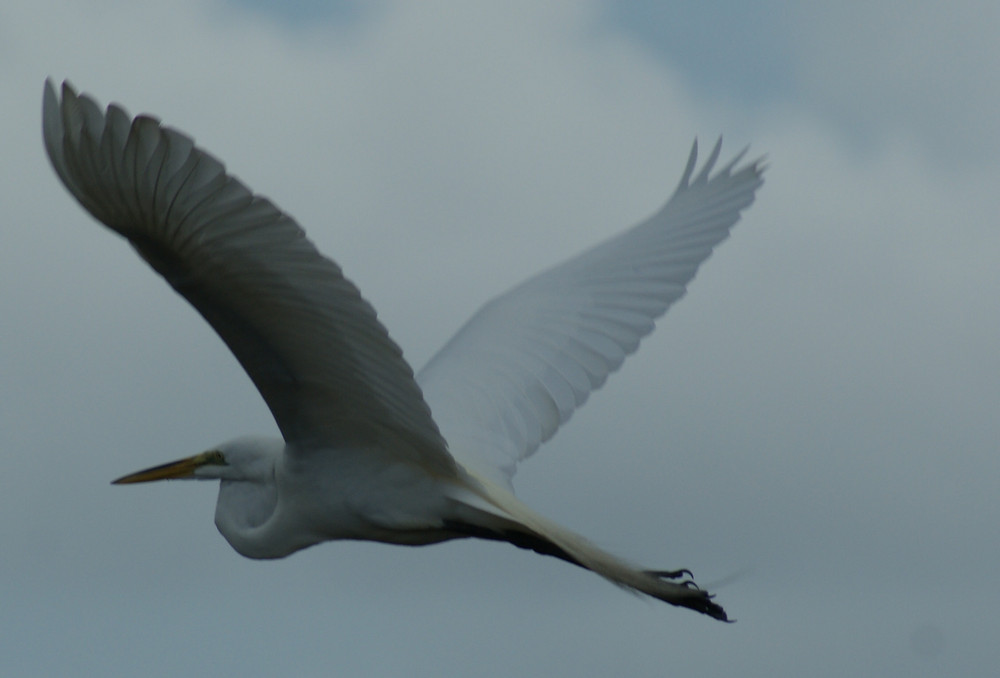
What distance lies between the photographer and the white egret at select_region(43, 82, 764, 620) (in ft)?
14.6

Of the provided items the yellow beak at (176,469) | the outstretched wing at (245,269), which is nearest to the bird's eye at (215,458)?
the yellow beak at (176,469)

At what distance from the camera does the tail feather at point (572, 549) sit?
235 inches

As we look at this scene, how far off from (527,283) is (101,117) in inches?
181

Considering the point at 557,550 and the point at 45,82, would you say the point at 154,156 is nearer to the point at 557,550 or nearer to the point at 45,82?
the point at 45,82

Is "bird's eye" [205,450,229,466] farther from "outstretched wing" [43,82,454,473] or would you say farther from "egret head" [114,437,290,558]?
"outstretched wing" [43,82,454,473]

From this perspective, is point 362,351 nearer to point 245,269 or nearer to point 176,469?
point 245,269

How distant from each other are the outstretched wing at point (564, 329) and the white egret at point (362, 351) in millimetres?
11

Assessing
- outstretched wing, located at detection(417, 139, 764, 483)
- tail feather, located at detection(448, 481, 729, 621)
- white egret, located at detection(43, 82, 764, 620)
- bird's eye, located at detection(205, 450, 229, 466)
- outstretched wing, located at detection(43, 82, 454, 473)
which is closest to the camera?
outstretched wing, located at detection(43, 82, 454, 473)

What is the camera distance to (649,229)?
849 centimetres

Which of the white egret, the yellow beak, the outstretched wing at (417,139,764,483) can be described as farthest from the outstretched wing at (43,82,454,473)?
the outstretched wing at (417,139,764,483)

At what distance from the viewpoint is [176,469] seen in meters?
6.78

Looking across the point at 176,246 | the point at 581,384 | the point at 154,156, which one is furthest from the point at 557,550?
the point at 154,156

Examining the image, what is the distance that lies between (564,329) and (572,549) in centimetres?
203

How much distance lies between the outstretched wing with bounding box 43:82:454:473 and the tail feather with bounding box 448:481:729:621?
449 millimetres
